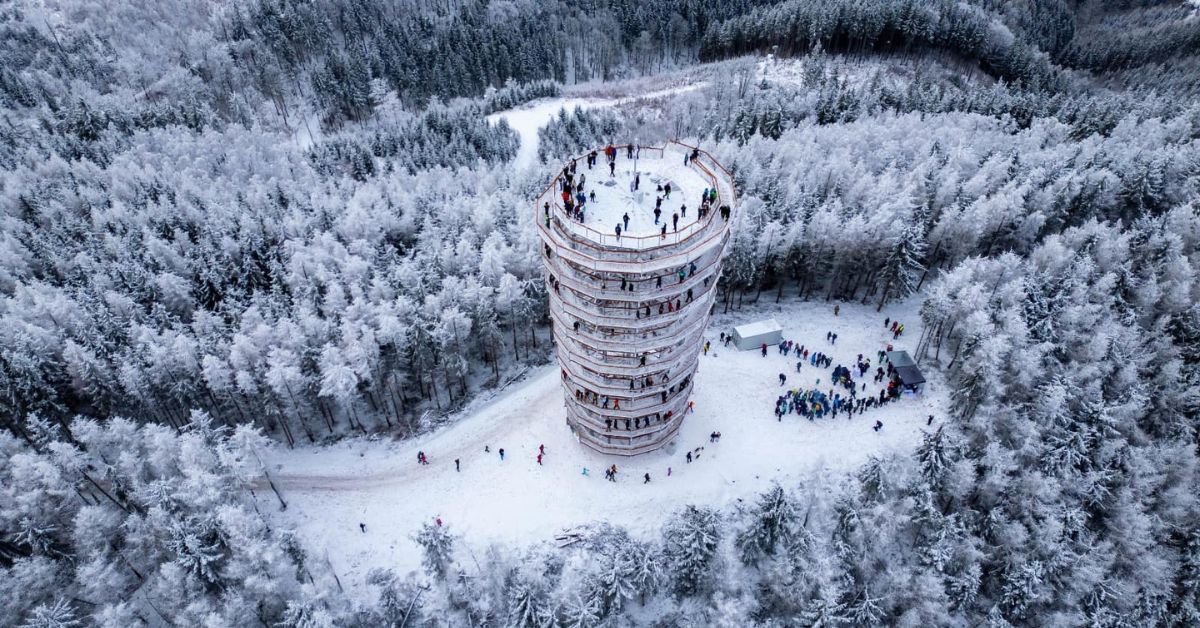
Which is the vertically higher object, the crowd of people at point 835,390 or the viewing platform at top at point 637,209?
the viewing platform at top at point 637,209

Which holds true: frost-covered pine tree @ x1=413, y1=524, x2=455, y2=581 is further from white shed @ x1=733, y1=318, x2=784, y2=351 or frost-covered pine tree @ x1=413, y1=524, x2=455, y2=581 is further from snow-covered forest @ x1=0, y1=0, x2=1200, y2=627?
white shed @ x1=733, y1=318, x2=784, y2=351

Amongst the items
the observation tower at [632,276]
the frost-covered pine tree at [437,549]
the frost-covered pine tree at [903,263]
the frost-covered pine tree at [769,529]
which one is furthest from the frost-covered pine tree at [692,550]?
the frost-covered pine tree at [903,263]

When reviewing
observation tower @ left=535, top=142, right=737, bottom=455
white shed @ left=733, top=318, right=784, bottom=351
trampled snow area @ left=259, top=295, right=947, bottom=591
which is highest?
observation tower @ left=535, top=142, right=737, bottom=455

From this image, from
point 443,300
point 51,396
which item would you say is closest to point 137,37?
point 51,396

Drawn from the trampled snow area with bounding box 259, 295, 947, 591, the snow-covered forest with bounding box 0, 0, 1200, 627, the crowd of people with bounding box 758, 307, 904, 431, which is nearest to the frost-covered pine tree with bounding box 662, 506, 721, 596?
the snow-covered forest with bounding box 0, 0, 1200, 627

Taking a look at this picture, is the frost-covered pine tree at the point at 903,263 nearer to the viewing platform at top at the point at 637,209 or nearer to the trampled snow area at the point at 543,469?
the trampled snow area at the point at 543,469

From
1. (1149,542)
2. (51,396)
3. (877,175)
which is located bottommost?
(1149,542)

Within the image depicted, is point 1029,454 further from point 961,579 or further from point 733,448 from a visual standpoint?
point 733,448
